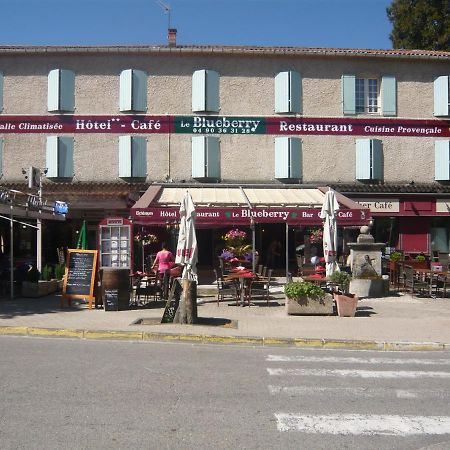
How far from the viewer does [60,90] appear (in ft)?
72.4

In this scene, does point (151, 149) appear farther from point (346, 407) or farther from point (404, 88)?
point (346, 407)

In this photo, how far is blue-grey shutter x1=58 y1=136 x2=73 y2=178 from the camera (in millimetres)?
21969

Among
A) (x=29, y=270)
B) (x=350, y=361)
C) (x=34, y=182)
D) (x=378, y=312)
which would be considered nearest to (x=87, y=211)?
(x=34, y=182)

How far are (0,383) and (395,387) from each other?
174 inches

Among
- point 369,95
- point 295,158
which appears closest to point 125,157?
point 295,158

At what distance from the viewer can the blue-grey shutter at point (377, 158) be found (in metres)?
22.5

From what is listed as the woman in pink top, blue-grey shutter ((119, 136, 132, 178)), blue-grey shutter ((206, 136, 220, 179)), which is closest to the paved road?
the woman in pink top

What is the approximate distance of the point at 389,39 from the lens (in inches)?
1320

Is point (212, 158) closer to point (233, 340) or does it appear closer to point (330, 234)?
point (330, 234)

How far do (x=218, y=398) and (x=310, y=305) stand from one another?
6507mm

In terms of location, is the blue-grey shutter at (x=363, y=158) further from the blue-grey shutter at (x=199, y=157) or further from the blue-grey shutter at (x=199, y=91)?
the blue-grey shutter at (x=199, y=91)

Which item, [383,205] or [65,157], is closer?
[65,157]

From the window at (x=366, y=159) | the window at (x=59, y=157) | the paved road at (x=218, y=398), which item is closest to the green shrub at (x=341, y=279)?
the paved road at (x=218, y=398)

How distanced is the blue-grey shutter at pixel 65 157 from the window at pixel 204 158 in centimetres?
466
